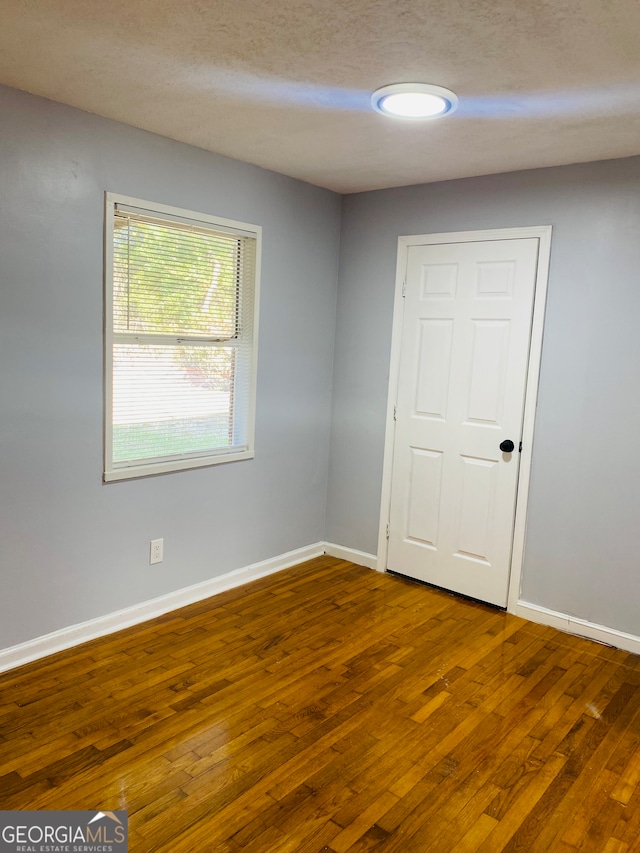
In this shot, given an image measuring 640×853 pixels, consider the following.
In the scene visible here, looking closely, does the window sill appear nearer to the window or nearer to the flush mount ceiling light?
the window

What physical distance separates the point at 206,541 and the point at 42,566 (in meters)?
0.95

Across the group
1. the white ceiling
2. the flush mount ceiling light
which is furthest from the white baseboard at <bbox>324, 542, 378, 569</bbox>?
the flush mount ceiling light

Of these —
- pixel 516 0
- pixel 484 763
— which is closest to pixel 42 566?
pixel 484 763

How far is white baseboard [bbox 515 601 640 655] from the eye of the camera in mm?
3209

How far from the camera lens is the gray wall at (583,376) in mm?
3133

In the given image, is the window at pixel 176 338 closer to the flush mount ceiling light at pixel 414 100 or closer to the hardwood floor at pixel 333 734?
the hardwood floor at pixel 333 734

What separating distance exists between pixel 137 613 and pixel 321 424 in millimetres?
1682

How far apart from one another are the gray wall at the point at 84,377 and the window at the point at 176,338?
74 mm

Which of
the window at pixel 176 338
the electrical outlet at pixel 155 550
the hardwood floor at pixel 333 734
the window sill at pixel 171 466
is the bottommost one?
the hardwood floor at pixel 333 734

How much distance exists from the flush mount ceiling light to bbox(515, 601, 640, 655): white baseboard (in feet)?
8.27

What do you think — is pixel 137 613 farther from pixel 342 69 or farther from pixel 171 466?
pixel 342 69

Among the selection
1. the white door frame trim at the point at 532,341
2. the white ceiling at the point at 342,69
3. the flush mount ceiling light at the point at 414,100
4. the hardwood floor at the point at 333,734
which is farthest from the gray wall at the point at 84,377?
the flush mount ceiling light at the point at 414,100

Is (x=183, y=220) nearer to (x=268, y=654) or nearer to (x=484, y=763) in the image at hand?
(x=268, y=654)

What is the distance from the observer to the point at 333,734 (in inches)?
96.2
